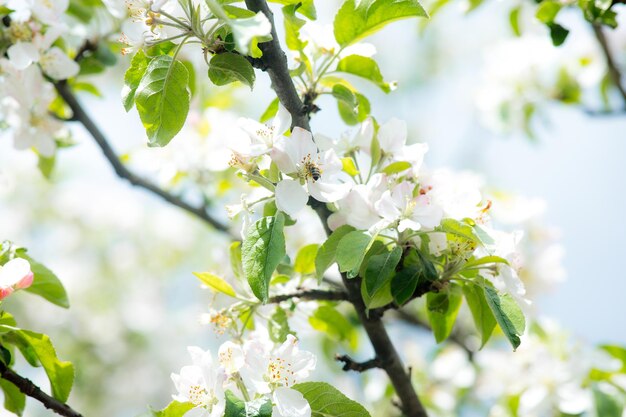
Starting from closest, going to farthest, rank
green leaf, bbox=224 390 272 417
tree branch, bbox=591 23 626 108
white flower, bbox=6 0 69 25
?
green leaf, bbox=224 390 272 417 < white flower, bbox=6 0 69 25 < tree branch, bbox=591 23 626 108

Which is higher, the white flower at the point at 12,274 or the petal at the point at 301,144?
the petal at the point at 301,144

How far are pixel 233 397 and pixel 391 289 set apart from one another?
287 millimetres

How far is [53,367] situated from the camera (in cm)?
113

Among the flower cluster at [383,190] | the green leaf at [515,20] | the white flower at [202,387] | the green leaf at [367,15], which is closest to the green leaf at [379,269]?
the flower cluster at [383,190]

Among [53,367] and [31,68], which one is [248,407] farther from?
[31,68]

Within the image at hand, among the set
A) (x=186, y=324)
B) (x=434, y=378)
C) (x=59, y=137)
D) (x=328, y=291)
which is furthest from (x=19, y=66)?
(x=186, y=324)

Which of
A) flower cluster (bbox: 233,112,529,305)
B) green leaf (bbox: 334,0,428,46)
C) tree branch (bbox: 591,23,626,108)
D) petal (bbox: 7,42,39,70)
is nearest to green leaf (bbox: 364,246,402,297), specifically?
flower cluster (bbox: 233,112,529,305)

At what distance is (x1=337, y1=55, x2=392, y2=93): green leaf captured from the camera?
3.94 feet

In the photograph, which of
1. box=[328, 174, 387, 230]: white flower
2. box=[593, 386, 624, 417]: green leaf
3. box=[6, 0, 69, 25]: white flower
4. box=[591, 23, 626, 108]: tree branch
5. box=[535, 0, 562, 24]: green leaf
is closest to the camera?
box=[328, 174, 387, 230]: white flower

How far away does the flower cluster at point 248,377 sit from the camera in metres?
1.00

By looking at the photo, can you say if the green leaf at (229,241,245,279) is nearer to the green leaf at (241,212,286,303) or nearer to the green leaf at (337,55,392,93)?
the green leaf at (241,212,286,303)

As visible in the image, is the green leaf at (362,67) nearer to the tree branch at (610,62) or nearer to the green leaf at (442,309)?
the green leaf at (442,309)

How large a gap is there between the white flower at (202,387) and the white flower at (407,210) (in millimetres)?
330

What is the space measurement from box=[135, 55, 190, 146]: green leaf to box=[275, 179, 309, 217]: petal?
177 millimetres
